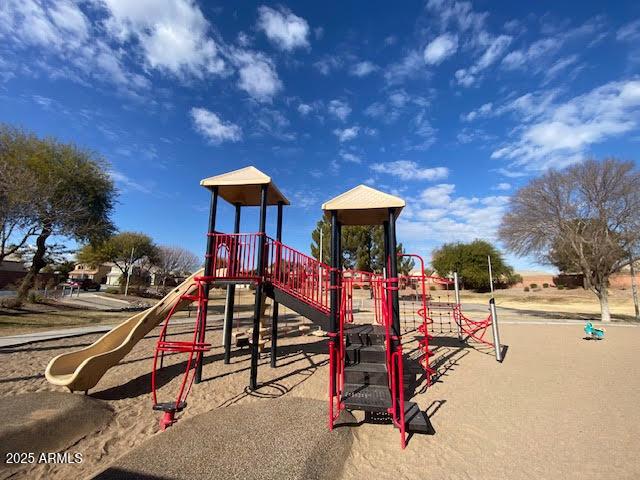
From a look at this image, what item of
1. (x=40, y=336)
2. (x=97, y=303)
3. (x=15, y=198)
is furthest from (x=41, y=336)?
(x=97, y=303)

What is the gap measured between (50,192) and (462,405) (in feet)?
73.0

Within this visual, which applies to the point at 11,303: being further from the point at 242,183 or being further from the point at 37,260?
the point at 242,183

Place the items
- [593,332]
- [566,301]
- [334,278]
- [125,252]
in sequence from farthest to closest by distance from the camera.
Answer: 1. [125,252]
2. [566,301]
3. [593,332]
4. [334,278]

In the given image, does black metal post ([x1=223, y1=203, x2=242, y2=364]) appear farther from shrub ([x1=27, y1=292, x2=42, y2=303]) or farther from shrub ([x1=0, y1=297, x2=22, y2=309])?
shrub ([x1=27, y1=292, x2=42, y2=303])

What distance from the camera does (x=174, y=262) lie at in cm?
5450

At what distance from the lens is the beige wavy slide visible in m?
5.85

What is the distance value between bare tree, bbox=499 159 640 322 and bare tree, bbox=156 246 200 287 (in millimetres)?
50750

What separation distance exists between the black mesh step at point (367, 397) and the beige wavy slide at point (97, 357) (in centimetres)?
378

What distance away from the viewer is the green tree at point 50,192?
15.4m

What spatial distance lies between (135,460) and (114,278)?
7524 cm

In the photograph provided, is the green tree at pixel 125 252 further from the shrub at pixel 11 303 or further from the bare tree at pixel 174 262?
the shrub at pixel 11 303

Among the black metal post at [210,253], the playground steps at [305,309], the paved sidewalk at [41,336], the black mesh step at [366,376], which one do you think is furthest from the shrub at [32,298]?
the black mesh step at [366,376]

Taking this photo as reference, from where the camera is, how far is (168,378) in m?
7.29

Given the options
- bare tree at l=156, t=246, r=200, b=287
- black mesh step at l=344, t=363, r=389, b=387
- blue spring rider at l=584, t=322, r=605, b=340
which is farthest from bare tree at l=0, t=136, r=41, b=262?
bare tree at l=156, t=246, r=200, b=287
